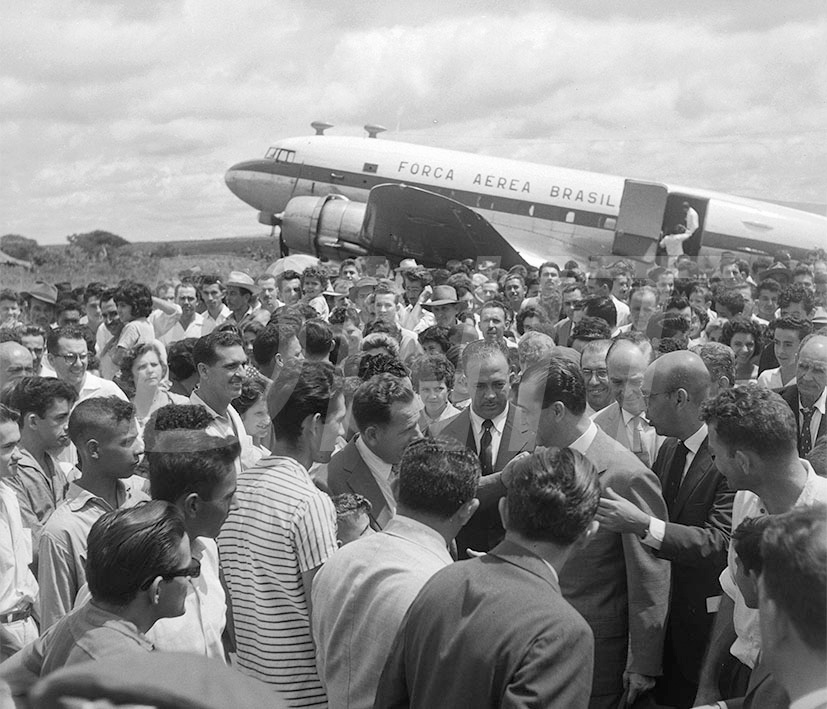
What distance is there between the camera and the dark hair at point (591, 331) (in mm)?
5074

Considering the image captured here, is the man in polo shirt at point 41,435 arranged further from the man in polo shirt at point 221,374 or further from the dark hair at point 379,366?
the dark hair at point 379,366

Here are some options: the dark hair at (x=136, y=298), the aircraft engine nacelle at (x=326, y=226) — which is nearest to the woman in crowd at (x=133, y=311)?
the dark hair at (x=136, y=298)

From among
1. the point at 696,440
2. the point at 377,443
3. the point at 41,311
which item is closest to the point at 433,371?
the point at 377,443

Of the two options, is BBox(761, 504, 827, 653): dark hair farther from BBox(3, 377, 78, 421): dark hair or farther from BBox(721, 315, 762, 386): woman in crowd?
BBox(721, 315, 762, 386): woman in crowd

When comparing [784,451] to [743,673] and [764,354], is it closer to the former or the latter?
[743,673]

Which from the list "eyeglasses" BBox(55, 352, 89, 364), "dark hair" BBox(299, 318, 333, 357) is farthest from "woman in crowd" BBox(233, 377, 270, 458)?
"eyeglasses" BBox(55, 352, 89, 364)

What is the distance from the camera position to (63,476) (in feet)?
12.2

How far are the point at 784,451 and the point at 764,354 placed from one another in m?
3.27

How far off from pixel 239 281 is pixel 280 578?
4.29 meters

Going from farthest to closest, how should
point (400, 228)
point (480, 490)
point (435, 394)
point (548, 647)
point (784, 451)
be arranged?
point (400, 228)
point (435, 394)
point (480, 490)
point (784, 451)
point (548, 647)

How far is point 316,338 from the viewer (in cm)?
497

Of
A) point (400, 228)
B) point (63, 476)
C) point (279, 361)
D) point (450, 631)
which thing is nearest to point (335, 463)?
point (63, 476)

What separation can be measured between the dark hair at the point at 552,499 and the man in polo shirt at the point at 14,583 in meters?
1.56

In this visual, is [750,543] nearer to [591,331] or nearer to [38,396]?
[38,396]
